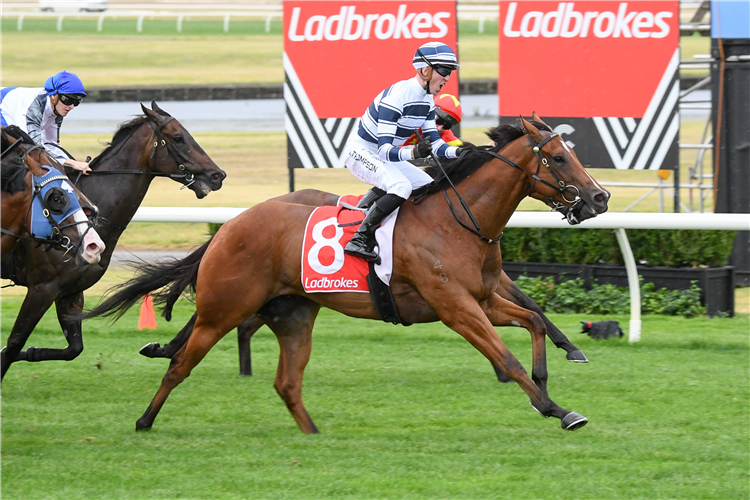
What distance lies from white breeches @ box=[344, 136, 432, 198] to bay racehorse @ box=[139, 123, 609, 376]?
0.14 metres

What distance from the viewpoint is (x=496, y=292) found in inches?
231

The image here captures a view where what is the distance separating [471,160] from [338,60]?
4278mm

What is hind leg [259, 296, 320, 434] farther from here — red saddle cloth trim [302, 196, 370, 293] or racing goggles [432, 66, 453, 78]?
racing goggles [432, 66, 453, 78]

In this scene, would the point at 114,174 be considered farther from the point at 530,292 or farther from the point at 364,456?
the point at 530,292

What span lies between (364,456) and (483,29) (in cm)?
3126

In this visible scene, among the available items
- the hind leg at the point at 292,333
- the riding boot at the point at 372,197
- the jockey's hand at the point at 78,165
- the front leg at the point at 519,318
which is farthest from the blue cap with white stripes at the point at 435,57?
the jockey's hand at the point at 78,165

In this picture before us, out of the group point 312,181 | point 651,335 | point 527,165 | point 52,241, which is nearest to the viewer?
point 52,241

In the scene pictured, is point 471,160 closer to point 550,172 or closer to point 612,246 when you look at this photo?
point 550,172

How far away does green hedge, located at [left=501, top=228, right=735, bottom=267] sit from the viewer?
8.00 meters

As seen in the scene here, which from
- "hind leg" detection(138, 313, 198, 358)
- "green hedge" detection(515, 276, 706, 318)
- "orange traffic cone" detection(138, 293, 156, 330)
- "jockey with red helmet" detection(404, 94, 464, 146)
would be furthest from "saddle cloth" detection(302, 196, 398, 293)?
"green hedge" detection(515, 276, 706, 318)

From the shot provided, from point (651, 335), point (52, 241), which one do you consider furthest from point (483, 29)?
point (52, 241)

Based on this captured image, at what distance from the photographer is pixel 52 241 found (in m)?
4.59

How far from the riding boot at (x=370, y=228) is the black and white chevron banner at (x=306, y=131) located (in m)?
4.18

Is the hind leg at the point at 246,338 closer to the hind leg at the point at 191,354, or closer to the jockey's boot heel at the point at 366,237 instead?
the hind leg at the point at 191,354
